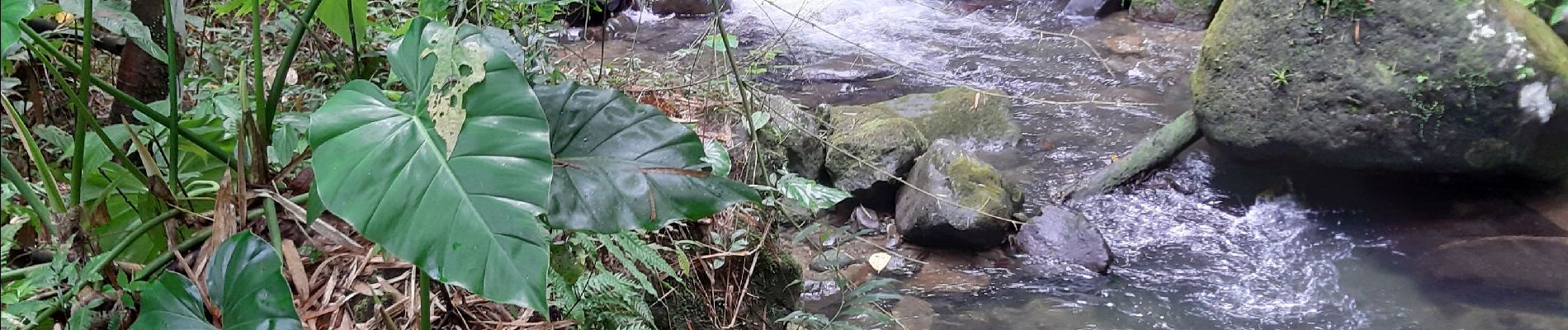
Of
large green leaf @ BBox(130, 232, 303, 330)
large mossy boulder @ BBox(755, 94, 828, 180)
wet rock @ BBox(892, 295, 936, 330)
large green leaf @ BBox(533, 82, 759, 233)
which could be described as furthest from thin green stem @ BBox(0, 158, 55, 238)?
wet rock @ BBox(892, 295, 936, 330)

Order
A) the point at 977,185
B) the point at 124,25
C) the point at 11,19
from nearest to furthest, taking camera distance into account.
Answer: the point at 11,19 < the point at 124,25 < the point at 977,185

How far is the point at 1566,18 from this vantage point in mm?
4180

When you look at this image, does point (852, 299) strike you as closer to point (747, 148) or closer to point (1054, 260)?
point (747, 148)

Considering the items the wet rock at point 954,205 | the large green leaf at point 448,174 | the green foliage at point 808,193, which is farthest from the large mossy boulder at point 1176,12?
the large green leaf at point 448,174

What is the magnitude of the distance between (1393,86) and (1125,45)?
276cm

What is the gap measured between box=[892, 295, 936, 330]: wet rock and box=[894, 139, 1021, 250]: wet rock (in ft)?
1.41

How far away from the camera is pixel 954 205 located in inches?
161

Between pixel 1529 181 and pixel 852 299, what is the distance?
3.80 m

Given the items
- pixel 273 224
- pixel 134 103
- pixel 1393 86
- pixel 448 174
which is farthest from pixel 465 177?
pixel 1393 86

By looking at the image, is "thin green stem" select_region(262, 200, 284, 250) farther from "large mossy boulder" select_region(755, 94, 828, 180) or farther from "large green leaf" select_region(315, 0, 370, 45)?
"large mossy boulder" select_region(755, 94, 828, 180)

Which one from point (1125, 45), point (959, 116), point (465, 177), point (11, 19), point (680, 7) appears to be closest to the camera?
point (11, 19)

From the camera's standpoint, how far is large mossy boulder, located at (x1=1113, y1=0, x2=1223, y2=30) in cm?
716

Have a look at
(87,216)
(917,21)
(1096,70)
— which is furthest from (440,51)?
(917,21)

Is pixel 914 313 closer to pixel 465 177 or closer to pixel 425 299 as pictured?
pixel 425 299
